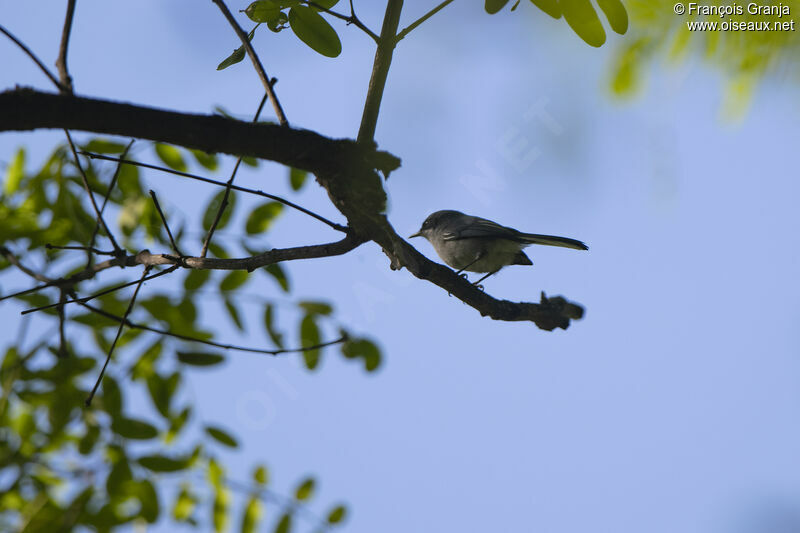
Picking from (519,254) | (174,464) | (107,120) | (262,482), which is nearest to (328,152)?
(107,120)

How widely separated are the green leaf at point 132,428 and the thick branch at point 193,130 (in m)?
2.59

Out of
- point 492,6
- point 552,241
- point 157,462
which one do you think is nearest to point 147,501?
point 157,462

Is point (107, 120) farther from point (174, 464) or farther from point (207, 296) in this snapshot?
point (174, 464)

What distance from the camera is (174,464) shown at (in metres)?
3.98

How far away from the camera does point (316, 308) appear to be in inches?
162

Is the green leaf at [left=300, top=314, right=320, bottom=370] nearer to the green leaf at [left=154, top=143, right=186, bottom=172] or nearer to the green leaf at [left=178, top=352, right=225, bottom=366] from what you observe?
the green leaf at [left=178, top=352, right=225, bottom=366]

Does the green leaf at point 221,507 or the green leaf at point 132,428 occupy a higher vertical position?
the green leaf at point 132,428

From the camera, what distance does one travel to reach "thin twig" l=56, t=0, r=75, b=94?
1.92 metres

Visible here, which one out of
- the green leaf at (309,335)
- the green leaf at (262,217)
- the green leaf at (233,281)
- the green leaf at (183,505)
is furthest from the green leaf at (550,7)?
the green leaf at (183,505)

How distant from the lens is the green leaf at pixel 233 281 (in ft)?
13.0

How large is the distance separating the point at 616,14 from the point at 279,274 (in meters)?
2.57

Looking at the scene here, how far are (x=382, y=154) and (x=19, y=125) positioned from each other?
35.9 inches

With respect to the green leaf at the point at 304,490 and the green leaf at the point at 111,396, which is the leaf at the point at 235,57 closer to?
the green leaf at the point at 111,396

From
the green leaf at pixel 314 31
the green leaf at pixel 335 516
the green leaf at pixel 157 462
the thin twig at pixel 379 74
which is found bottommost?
the green leaf at pixel 335 516
